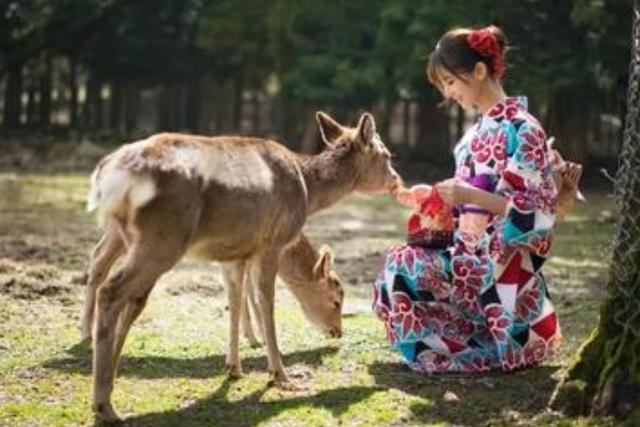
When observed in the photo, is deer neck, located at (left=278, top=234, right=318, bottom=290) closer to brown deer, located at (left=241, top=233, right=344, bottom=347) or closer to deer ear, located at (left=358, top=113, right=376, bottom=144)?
brown deer, located at (left=241, top=233, right=344, bottom=347)

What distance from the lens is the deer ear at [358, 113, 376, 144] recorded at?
22.3ft

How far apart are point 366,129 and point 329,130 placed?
0.27m

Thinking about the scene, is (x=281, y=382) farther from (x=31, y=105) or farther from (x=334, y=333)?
(x=31, y=105)

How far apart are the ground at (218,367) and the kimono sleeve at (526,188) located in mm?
749

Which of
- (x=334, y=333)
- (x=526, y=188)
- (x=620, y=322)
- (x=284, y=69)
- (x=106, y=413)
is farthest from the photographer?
(x=284, y=69)

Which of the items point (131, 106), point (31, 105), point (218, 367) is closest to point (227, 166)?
point (218, 367)

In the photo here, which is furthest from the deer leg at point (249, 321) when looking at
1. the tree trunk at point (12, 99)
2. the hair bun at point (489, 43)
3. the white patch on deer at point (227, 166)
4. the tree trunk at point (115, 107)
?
the tree trunk at point (12, 99)

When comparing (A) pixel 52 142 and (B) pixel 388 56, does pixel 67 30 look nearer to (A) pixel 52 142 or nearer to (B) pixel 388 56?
(A) pixel 52 142

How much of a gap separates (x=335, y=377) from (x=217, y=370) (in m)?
0.64

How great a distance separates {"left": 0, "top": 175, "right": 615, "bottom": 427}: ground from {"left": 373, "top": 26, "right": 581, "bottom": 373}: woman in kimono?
0.19 metres

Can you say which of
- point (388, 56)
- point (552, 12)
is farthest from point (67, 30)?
point (552, 12)

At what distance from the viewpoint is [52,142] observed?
76.0 ft

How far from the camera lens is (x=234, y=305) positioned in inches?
247

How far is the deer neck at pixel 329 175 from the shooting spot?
6.70m
